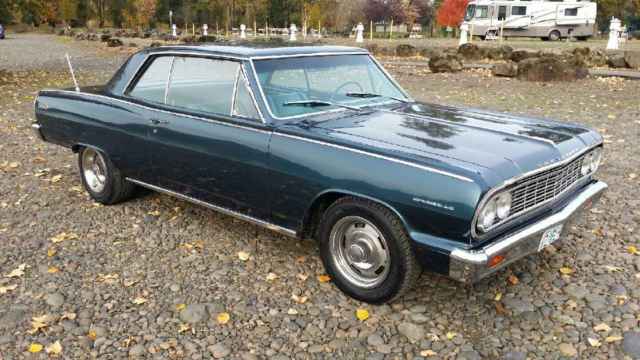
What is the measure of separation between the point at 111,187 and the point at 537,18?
107 ft

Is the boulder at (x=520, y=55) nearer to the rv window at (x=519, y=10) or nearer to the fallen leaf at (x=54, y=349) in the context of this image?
the fallen leaf at (x=54, y=349)

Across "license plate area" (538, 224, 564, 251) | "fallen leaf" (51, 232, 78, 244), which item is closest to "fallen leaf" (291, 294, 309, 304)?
"license plate area" (538, 224, 564, 251)

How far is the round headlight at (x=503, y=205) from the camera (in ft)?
10.2

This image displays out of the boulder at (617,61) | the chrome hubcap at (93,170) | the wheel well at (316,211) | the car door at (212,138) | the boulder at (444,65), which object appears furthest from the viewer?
the boulder at (444,65)

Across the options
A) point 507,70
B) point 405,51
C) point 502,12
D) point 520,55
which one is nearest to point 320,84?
point 507,70

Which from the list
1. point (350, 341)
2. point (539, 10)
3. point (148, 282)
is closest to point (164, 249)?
point (148, 282)

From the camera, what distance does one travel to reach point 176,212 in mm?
5168

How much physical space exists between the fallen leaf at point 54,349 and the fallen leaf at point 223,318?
0.87 metres

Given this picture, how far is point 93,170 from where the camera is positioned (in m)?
5.49

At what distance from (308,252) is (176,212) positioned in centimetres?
149

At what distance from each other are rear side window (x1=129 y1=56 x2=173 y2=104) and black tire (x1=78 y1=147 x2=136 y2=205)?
0.69 metres

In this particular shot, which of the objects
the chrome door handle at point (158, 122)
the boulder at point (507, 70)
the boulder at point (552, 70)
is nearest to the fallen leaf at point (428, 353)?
the chrome door handle at point (158, 122)

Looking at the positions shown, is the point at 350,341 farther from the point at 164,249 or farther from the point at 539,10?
the point at 539,10

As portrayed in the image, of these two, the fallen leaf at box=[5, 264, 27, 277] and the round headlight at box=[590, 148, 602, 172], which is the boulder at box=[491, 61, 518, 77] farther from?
the fallen leaf at box=[5, 264, 27, 277]
